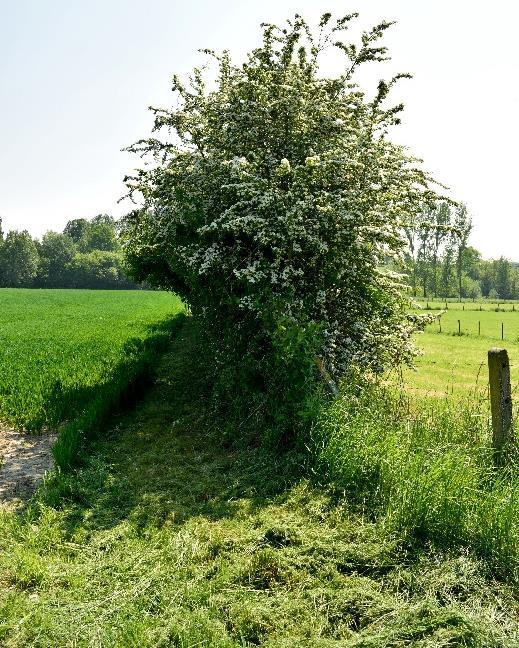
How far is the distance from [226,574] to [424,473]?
2.23 metres

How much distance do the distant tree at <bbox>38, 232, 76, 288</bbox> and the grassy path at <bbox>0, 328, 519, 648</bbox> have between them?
4295 inches

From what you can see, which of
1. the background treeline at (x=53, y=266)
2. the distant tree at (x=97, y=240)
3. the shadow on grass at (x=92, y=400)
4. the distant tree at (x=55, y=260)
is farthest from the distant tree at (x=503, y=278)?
the shadow on grass at (x=92, y=400)

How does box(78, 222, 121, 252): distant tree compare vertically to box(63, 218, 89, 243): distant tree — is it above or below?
below

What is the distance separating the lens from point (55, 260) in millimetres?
110375

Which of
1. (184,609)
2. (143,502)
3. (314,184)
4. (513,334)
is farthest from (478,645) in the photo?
(513,334)

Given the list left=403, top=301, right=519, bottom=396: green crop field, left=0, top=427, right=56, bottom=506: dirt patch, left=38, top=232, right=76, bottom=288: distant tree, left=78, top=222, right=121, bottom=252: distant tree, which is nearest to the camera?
left=0, top=427, right=56, bottom=506: dirt patch

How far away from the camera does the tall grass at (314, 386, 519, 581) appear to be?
466 centimetres

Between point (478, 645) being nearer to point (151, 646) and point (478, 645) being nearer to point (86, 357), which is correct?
point (151, 646)

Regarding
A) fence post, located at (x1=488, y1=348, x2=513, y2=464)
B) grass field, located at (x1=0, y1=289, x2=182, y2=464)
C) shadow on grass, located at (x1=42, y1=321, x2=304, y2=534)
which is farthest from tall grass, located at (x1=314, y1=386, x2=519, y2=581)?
grass field, located at (x1=0, y1=289, x2=182, y2=464)

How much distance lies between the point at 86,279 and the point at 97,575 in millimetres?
110442

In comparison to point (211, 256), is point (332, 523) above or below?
below

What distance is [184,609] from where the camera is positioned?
13.0 feet

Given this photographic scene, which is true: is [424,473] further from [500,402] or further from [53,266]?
[53,266]

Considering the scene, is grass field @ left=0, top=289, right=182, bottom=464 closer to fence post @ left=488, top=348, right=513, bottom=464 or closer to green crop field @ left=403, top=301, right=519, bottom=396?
green crop field @ left=403, top=301, right=519, bottom=396
